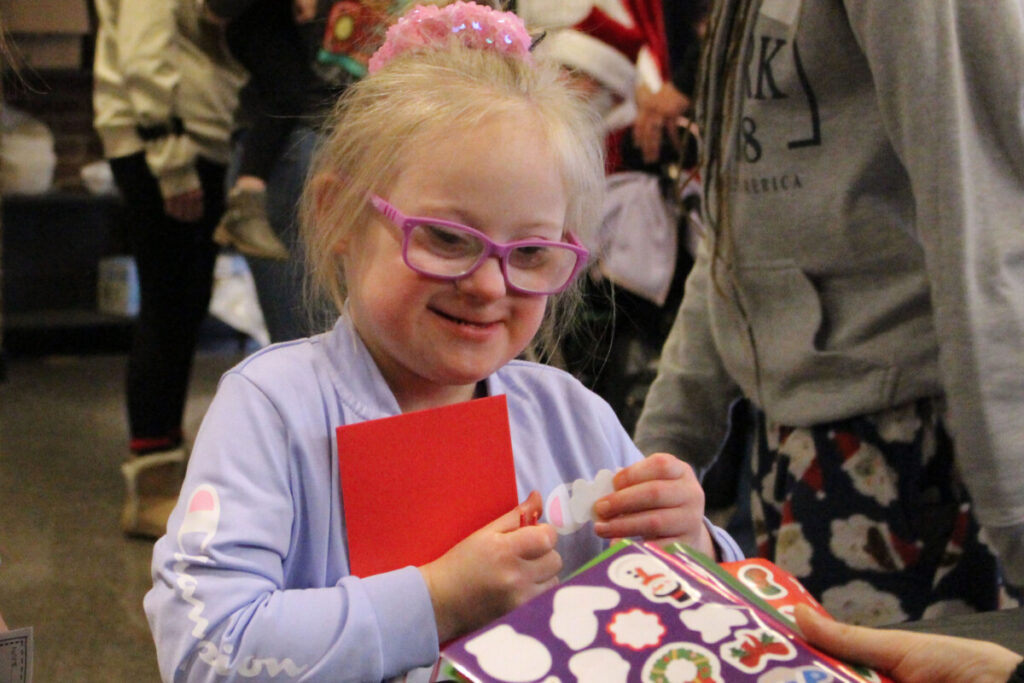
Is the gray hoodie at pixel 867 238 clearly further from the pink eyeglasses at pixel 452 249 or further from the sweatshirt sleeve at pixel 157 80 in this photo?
the sweatshirt sleeve at pixel 157 80

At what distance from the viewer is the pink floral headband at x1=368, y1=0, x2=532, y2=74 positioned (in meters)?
0.89

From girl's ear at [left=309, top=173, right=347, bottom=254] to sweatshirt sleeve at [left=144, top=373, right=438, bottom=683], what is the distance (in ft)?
0.69

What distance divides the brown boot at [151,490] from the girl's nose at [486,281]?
1856 mm

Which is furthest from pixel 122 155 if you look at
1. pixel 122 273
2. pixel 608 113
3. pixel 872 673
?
pixel 122 273

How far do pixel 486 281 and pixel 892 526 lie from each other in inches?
26.2

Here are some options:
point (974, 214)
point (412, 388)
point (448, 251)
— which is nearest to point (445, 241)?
point (448, 251)

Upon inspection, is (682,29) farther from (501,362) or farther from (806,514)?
(501,362)

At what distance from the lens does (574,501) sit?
2.61ft

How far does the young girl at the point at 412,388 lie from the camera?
69 centimetres

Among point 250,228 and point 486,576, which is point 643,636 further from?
point 250,228

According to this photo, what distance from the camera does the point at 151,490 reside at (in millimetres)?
2516

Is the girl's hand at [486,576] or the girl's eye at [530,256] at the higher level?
the girl's eye at [530,256]

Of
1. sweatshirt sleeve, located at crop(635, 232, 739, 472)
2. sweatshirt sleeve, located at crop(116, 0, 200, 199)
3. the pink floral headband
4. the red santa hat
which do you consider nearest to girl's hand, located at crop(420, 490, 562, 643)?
the pink floral headband

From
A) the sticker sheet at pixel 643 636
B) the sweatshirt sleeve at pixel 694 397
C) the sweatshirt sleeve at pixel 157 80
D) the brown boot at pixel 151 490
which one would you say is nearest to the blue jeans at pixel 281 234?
the sweatshirt sleeve at pixel 157 80
